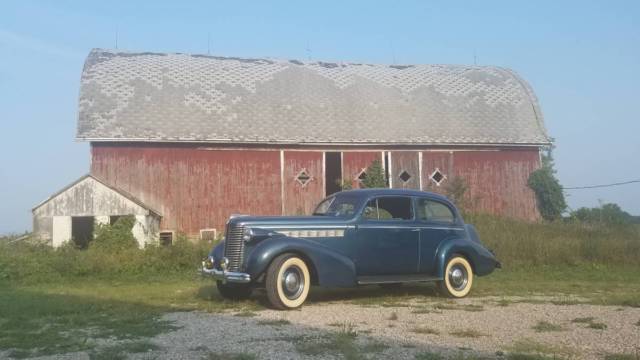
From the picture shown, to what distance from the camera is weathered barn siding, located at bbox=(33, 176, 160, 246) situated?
20406 mm

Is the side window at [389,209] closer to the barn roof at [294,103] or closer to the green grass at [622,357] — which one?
the green grass at [622,357]

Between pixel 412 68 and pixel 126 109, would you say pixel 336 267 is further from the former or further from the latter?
pixel 412 68

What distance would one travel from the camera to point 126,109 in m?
23.8

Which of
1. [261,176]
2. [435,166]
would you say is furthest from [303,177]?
[435,166]

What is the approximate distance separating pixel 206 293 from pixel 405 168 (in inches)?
595

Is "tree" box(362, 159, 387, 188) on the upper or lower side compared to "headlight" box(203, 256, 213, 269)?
upper

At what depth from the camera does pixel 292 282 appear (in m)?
9.59

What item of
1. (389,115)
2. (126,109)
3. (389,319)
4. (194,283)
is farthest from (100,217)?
(389,319)

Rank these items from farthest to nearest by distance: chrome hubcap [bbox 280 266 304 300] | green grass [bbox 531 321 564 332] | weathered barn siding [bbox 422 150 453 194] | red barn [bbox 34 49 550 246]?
weathered barn siding [bbox 422 150 453 194], red barn [bbox 34 49 550 246], chrome hubcap [bbox 280 266 304 300], green grass [bbox 531 321 564 332]

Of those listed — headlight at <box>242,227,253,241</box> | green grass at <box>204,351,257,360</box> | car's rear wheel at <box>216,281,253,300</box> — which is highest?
headlight at <box>242,227,253,241</box>

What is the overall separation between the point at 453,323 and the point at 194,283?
8.10 m

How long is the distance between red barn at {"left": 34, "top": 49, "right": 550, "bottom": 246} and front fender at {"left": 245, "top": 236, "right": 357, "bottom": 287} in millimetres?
14332

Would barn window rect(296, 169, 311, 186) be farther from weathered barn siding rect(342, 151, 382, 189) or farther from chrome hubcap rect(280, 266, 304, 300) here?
chrome hubcap rect(280, 266, 304, 300)

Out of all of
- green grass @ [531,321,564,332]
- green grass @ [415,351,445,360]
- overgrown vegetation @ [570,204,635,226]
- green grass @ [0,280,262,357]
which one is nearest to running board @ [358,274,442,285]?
green grass @ [0,280,262,357]
